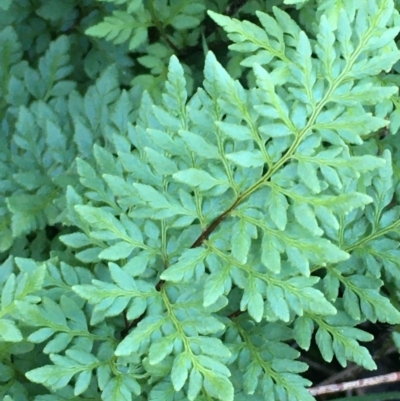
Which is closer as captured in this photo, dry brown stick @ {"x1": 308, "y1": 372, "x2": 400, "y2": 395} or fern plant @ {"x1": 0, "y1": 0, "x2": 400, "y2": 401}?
fern plant @ {"x1": 0, "y1": 0, "x2": 400, "y2": 401}

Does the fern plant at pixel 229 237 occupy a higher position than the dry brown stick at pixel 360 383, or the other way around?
the fern plant at pixel 229 237

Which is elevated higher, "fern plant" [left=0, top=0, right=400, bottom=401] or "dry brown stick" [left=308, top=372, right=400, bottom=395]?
"fern plant" [left=0, top=0, right=400, bottom=401]

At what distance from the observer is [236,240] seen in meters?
0.97

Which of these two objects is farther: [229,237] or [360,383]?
[360,383]

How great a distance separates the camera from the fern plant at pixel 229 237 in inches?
37.8

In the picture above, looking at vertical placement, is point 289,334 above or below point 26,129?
below

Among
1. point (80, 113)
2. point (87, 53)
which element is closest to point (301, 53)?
point (80, 113)

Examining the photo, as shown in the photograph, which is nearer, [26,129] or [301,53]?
[301,53]

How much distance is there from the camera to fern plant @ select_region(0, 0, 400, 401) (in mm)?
960

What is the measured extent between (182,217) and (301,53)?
370 mm

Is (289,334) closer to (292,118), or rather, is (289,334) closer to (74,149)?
(292,118)

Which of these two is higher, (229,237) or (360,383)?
(229,237)

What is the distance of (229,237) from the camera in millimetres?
1061

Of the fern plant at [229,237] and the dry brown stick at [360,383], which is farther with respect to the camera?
the dry brown stick at [360,383]
